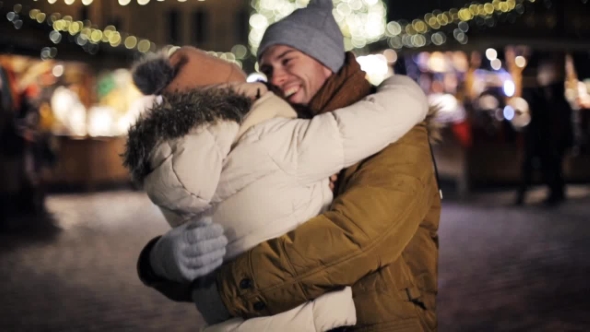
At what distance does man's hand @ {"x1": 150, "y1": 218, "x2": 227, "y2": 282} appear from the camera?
173cm

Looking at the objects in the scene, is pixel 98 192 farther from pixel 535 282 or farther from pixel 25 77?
pixel 535 282

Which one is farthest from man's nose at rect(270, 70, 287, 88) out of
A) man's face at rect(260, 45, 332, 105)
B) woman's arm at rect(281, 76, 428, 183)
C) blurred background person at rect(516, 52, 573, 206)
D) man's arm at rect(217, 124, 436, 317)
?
blurred background person at rect(516, 52, 573, 206)

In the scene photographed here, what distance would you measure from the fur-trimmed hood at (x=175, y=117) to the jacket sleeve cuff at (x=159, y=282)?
365 millimetres

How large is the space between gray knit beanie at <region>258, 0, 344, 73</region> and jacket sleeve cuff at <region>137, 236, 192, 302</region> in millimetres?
663

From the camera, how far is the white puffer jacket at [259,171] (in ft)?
5.70

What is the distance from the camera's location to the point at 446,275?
7.01m

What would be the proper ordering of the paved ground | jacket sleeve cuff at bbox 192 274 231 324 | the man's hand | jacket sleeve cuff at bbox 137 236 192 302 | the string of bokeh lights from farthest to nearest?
1. the string of bokeh lights
2. the paved ground
3. jacket sleeve cuff at bbox 137 236 192 302
4. jacket sleeve cuff at bbox 192 274 231 324
5. the man's hand

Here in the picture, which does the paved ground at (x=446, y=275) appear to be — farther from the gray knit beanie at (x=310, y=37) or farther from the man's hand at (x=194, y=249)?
the man's hand at (x=194, y=249)

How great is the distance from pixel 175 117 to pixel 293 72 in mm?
506

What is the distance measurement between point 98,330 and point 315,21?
12.7ft

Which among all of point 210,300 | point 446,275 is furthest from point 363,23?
point 210,300

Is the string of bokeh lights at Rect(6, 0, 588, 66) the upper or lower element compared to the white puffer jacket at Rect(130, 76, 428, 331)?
lower

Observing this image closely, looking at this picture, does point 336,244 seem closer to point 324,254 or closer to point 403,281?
point 324,254

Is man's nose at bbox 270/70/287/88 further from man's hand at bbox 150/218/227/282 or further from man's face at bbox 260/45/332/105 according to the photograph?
man's hand at bbox 150/218/227/282
